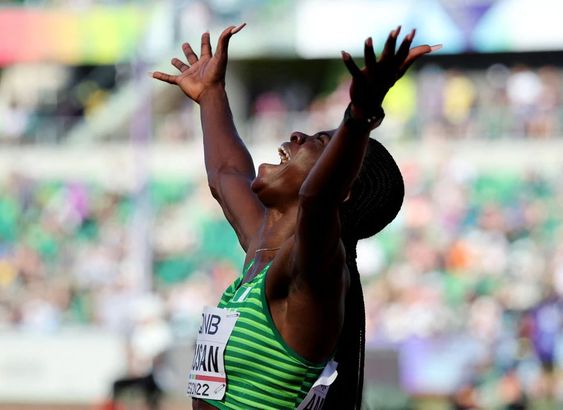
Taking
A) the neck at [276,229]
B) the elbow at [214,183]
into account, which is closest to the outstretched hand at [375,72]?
the neck at [276,229]

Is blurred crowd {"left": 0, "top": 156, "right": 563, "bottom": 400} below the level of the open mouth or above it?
above

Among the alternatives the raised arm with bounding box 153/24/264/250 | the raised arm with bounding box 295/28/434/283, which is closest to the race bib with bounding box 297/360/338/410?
the raised arm with bounding box 295/28/434/283

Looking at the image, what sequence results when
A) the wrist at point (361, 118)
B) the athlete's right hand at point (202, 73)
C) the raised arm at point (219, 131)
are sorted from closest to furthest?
1. the wrist at point (361, 118)
2. the raised arm at point (219, 131)
3. the athlete's right hand at point (202, 73)

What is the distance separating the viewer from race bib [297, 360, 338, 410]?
10.4ft

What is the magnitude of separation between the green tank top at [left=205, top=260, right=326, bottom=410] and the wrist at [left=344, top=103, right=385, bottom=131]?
59cm

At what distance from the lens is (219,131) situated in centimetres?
413

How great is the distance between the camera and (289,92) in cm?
2252

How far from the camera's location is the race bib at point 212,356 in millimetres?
3182

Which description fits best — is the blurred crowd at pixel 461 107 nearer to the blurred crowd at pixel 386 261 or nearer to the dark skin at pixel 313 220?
the blurred crowd at pixel 386 261

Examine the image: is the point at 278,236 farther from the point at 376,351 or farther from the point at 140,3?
the point at 140,3

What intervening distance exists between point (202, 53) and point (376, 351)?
787cm

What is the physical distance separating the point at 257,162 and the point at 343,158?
17.5 meters

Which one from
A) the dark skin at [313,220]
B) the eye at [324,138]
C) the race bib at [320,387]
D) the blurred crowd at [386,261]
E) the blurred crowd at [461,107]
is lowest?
the race bib at [320,387]

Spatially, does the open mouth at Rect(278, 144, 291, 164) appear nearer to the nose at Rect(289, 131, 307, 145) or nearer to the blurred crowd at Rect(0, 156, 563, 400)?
the nose at Rect(289, 131, 307, 145)
